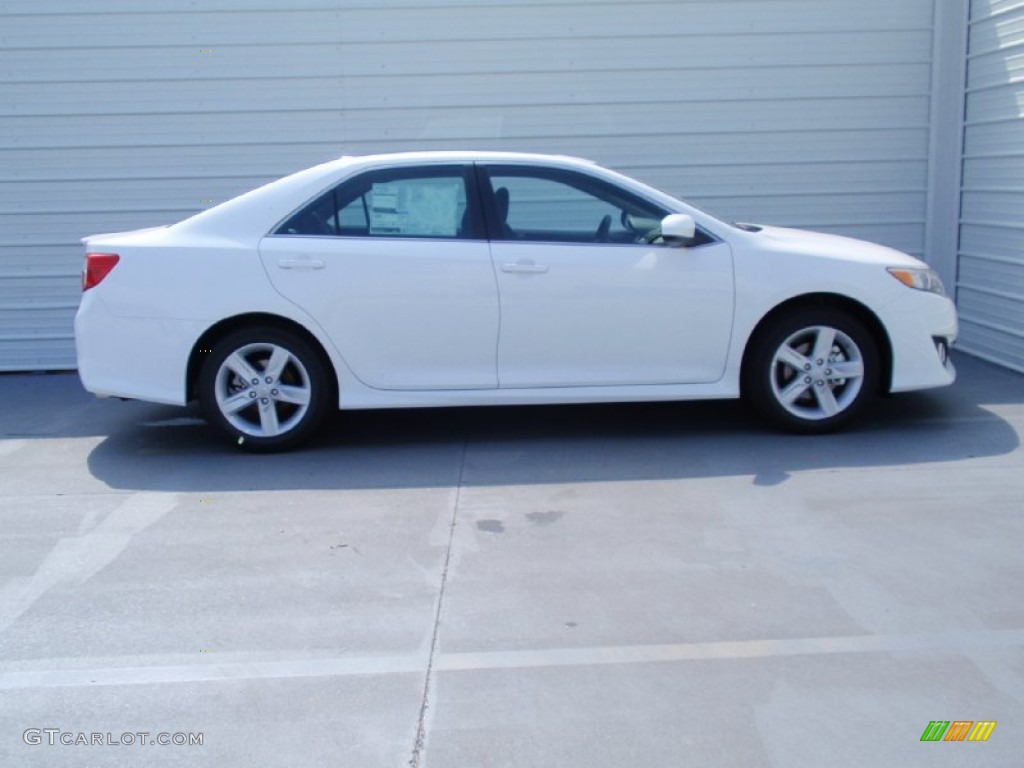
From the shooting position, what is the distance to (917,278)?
21.7 ft

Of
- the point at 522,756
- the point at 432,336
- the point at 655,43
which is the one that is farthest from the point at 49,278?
the point at 522,756

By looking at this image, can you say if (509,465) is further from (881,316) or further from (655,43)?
(655,43)

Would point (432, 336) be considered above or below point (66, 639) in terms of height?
above

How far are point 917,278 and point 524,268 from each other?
2222 mm

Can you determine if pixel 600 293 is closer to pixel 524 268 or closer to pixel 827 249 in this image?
→ pixel 524 268

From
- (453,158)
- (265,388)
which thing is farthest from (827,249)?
(265,388)

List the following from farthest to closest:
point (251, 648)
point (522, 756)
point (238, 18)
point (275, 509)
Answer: point (238, 18) → point (275, 509) → point (251, 648) → point (522, 756)

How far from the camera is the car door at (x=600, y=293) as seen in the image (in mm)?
6406

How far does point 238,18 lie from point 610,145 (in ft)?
9.55

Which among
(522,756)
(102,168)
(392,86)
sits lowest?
(522,756)

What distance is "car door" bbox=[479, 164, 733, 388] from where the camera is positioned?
6.41m

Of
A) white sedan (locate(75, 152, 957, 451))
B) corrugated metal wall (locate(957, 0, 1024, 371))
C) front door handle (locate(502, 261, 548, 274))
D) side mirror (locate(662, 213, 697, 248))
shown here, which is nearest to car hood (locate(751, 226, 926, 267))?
white sedan (locate(75, 152, 957, 451))

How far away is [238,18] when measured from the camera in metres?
8.70

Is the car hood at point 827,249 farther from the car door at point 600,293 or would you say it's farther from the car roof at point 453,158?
the car roof at point 453,158
